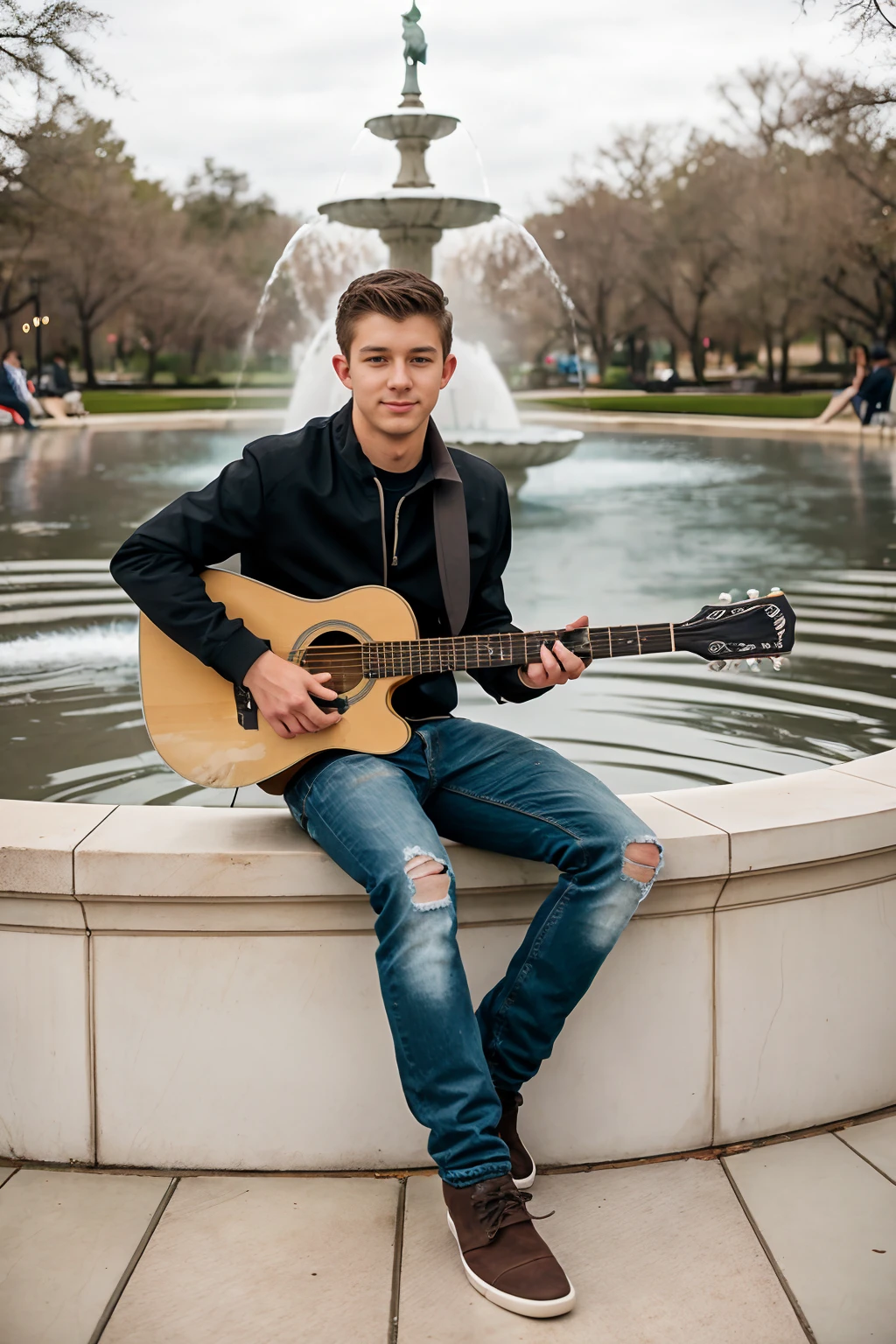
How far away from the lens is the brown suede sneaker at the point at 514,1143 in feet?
8.91

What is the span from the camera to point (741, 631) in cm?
274

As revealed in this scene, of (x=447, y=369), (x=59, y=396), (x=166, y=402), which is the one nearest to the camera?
(x=447, y=369)

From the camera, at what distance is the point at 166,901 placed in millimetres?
2682

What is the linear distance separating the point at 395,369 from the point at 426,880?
1.15 m

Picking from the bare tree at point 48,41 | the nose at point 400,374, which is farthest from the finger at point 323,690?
the bare tree at point 48,41

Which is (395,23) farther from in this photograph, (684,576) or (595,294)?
(684,576)

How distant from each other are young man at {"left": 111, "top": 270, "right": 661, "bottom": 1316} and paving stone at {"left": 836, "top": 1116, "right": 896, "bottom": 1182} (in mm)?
748

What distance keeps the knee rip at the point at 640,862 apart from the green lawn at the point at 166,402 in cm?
4422

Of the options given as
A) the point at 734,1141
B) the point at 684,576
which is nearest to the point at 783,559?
the point at 684,576

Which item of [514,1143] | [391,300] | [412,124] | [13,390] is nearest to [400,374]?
[391,300]

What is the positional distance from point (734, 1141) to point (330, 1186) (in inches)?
35.3

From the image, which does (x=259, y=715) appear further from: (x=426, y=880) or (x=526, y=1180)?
(x=526, y=1180)

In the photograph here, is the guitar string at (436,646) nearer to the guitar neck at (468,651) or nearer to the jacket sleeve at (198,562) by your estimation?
the guitar neck at (468,651)

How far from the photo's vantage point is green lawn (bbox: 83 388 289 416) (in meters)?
48.1
